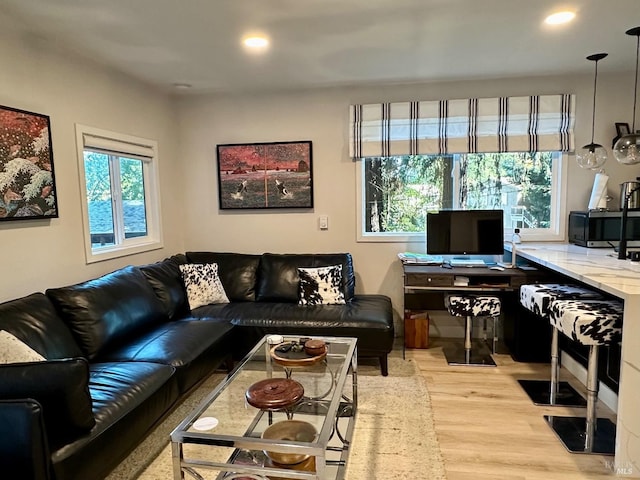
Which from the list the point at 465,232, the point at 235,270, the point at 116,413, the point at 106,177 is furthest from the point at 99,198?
the point at 465,232

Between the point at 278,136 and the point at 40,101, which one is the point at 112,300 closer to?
the point at 40,101

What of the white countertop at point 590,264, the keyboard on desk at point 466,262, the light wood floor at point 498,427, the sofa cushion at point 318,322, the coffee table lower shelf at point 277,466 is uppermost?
the white countertop at point 590,264

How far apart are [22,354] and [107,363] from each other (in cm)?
55

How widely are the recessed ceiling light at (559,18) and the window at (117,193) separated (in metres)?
3.16

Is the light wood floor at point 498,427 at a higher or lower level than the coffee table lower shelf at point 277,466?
lower

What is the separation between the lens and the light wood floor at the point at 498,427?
2.07m

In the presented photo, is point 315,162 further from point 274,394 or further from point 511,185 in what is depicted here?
point 274,394

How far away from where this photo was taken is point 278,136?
4082mm

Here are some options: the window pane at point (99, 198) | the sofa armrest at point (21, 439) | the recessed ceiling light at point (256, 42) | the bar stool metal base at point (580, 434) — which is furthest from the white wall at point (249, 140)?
the bar stool metal base at point (580, 434)

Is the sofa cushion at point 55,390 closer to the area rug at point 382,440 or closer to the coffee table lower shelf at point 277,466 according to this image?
the coffee table lower shelf at point 277,466

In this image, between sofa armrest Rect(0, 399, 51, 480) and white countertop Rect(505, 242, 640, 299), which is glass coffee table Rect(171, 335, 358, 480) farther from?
white countertop Rect(505, 242, 640, 299)

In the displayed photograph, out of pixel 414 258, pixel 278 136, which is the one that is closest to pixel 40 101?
pixel 278 136

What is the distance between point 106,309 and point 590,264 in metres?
3.08

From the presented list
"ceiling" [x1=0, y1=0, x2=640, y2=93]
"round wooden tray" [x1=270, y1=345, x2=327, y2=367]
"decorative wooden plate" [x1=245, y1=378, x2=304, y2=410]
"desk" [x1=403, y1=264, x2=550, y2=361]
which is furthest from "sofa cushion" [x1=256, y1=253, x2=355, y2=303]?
"decorative wooden plate" [x1=245, y1=378, x2=304, y2=410]
